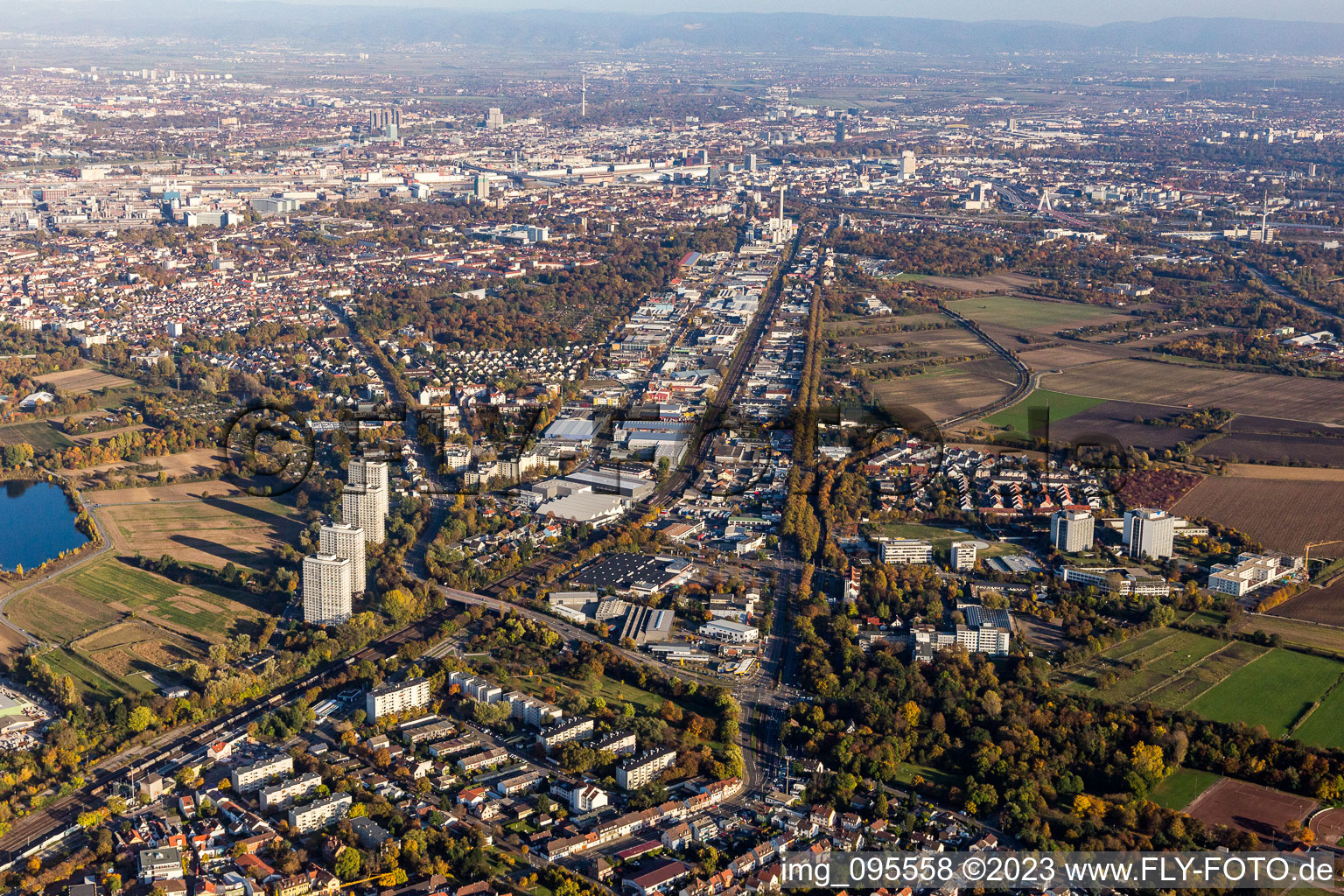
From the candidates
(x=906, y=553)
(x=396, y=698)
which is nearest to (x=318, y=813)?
(x=396, y=698)

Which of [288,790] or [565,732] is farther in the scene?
[565,732]

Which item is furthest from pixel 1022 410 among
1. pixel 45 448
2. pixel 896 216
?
pixel 896 216

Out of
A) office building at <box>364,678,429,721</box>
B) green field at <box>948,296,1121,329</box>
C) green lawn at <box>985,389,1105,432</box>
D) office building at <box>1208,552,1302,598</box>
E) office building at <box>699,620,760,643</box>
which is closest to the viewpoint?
office building at <box>364,678,429,721</box>

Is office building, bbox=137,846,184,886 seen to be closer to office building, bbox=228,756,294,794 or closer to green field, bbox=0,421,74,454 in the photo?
office building, bbox=228,756,294,794

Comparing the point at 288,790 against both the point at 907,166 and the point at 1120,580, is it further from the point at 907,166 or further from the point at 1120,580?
the point at 907,166

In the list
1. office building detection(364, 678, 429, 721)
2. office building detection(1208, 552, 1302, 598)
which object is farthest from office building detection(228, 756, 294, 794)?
office building detection(1208, 552, 1302, 598)

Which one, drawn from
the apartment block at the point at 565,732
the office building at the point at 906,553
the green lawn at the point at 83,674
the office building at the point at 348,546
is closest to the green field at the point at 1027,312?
the office building at the point at 906,553

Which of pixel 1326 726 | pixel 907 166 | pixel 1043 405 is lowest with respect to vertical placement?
pixel 1326 726
